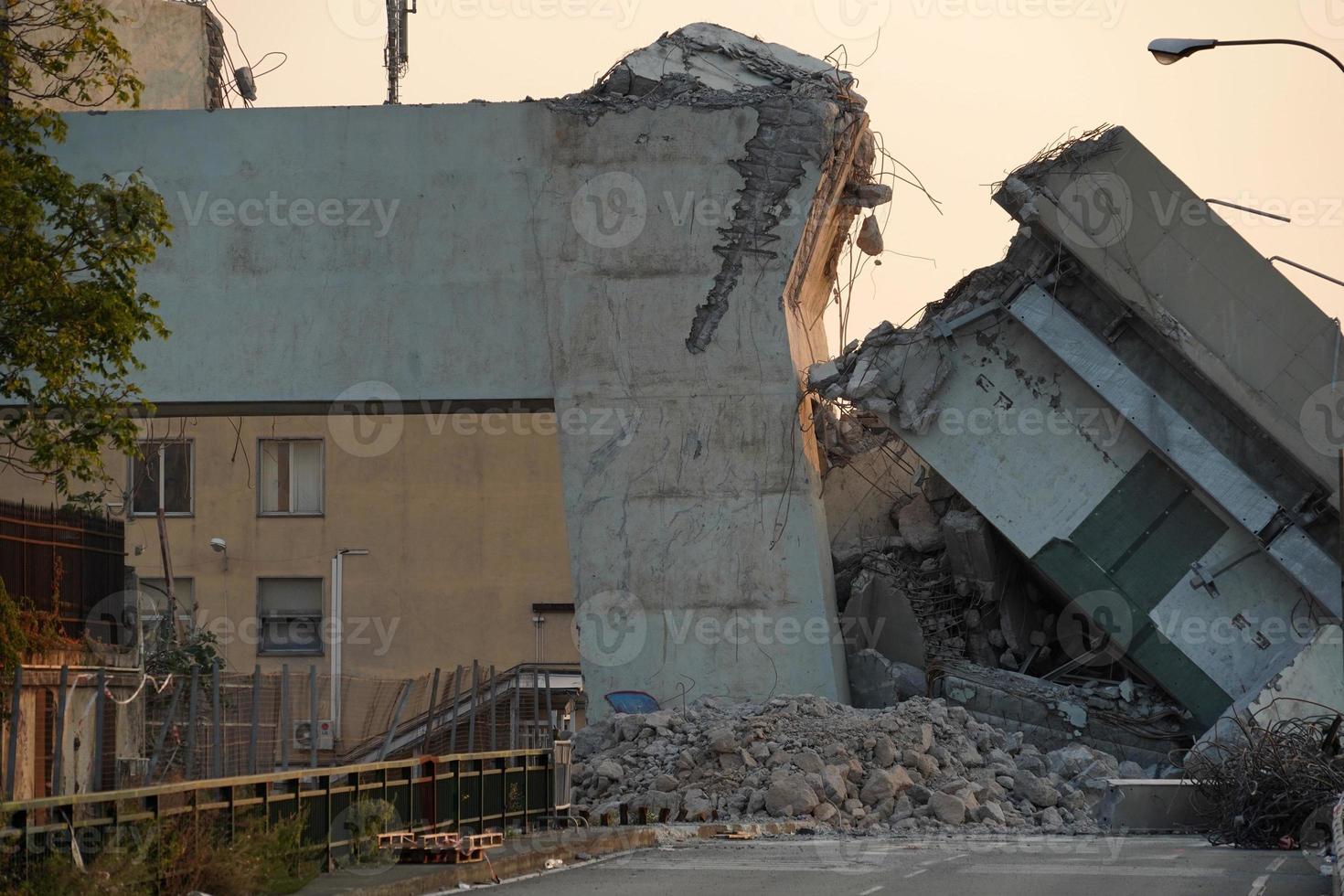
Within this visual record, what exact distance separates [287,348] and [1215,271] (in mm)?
12770

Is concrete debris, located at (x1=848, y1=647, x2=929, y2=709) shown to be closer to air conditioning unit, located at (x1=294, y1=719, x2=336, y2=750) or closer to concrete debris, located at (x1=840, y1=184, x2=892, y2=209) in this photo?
concrete debris, located at (x1=840, y1=184, x2=892, y2=209)

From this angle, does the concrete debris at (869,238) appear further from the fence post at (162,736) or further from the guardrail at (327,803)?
the fence post at (162,736)

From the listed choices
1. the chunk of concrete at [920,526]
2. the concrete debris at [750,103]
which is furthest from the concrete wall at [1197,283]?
the chunk of concrete at [920,526]

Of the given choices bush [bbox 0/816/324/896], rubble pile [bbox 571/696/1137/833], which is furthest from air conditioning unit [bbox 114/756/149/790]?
rubble pile [bbox 571/696/1137/833]

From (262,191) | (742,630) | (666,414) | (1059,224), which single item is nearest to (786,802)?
(742,630)

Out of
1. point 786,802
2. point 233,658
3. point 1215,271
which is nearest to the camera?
point 786,802

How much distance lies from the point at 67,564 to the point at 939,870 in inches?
459

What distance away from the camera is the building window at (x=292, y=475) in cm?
5212

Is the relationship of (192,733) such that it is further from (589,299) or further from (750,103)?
(750,103)

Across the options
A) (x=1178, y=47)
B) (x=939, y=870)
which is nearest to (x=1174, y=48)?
(x=1178, y=47)

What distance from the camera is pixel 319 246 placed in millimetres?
24469

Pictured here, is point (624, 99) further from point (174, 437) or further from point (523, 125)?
point (174, 437)

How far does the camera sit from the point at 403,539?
52.1 metres

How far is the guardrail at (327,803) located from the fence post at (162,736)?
5.30ft
